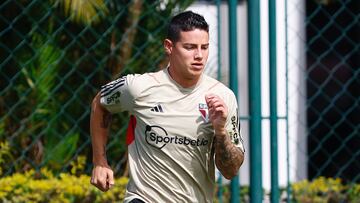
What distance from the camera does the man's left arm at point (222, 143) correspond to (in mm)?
4234

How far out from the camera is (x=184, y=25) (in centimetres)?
450

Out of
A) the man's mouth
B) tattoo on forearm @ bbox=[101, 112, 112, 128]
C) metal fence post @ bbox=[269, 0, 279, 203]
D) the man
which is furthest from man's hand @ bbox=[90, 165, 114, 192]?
metal fence post @ bbox=[269, 0, 279, 203]

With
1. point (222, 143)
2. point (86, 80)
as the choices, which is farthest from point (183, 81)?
point (86, 80)

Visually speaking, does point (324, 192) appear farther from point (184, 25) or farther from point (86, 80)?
point (184, 25)

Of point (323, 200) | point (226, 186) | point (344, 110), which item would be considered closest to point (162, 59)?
point (226, 186)

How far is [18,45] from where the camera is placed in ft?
19.1

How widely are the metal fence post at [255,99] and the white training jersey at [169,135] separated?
0.83 m

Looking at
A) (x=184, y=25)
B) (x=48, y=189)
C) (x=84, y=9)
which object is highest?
(x=84, y=9)

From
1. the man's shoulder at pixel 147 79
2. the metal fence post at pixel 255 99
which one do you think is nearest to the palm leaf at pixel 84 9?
the metal fence post at pixel 255 99

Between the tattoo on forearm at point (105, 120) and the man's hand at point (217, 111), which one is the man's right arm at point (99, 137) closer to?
the tattoo on forearm at point (105, 120)

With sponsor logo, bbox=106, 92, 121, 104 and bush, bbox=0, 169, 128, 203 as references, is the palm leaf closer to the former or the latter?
bush, bbox=0, 169, 128, 203

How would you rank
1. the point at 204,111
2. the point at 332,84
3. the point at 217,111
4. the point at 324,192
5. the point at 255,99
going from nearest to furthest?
the point at 217,111 → the point at 204,111 → the point at 255,99 → the point at 324,192 → the point at 332,84

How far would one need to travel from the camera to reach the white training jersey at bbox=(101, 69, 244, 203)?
4461mm

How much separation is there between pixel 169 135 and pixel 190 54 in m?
0.36
